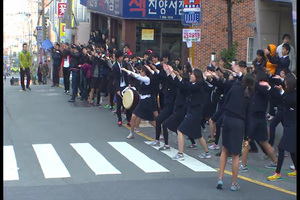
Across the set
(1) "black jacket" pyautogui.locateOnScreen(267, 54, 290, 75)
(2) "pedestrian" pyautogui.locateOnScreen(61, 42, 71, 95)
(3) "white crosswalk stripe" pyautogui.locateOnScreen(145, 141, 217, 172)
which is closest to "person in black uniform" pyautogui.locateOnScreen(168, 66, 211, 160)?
(3) "white crosswalk stripe" pyautogui.locateOnScreen(145, 141, 217, 172)

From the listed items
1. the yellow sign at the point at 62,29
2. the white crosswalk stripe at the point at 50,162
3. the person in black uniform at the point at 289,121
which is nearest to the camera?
the person in black uniform at the point at 289,121

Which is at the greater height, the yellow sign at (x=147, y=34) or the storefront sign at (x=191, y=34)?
the yellow sign at (x=147, y=34)

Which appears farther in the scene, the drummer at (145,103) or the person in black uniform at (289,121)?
the drummer at (145,103)

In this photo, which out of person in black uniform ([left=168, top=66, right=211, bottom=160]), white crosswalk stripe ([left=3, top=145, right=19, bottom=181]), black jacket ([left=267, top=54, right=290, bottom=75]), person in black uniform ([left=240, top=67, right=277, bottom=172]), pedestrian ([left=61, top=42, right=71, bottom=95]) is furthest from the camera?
pedestrian ([left=61, top=42, right=71, bottom=95])

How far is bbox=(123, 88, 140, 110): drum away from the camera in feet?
44.1

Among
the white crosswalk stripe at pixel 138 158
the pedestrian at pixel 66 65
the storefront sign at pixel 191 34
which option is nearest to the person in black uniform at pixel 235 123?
the white crosswalk stripe at pixel 138 158

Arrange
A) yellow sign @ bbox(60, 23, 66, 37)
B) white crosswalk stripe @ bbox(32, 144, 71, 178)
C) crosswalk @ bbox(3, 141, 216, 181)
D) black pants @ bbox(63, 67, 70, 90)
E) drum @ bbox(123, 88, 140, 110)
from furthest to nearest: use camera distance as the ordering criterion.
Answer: yellow sign @ bbox(60, 23, 66, 37) → black pants @ bbox(63, 67, 70, 90) → drum @ bbox(123, 88, 140, 110) → crosswalk @ bbox(3, 141, 216, 181) → white crosswalk stripe @ bbox(32, 144, 71, 178)

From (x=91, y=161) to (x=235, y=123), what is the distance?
10.7 feet

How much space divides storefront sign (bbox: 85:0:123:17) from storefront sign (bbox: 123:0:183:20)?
45 centimetres

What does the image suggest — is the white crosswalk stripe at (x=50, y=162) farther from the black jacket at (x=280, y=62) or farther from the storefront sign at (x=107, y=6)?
the storefront sign at (x=107, y=6)

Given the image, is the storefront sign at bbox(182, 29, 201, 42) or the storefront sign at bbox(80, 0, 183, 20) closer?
the storefront sign at bbox(182, 29, 201, 42)

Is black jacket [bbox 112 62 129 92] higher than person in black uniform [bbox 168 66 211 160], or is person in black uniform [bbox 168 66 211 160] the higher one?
black jacket [bbox 112 62 129 92]

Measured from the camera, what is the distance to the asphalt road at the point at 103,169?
27.8ft

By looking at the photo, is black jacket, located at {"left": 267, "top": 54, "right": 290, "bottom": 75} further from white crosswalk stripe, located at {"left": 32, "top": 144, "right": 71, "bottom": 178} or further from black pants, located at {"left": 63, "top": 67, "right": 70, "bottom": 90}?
black pants, located at {"left": 63, "top": 67, "right": 70, "bottom": 90}
